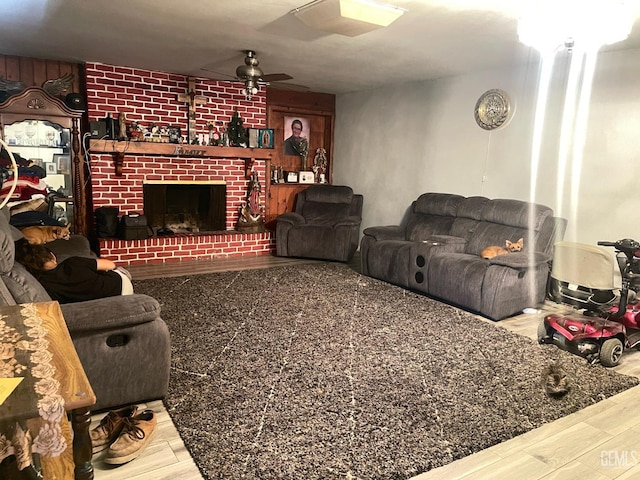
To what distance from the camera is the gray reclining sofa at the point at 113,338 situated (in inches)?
80.4

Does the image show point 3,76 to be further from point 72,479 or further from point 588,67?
point 588,67

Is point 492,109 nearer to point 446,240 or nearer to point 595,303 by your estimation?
point 446,240

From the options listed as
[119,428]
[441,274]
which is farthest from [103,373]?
[441,274]

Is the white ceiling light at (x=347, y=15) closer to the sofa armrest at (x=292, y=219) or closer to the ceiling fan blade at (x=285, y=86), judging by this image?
the ceiling fan blade at (x=285, y=86)

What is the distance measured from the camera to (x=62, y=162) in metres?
5.05

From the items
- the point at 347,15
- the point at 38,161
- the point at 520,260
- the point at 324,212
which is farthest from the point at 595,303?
the point at 38,161

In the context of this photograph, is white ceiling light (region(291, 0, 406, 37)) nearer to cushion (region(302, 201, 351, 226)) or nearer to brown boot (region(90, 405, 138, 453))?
brown boot (region(90, 405, 138, 453))

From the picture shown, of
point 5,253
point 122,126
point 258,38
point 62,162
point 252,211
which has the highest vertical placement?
point 258,38

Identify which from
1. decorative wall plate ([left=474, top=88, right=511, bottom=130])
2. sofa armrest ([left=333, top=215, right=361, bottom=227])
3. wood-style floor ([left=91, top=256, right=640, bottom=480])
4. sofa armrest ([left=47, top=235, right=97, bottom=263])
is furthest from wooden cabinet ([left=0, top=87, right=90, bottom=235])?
decorative wall plate ([left=474, top=88, right=511, bottom=130])

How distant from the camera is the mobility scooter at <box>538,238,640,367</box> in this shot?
9.44ft

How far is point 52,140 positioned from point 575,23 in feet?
16.2

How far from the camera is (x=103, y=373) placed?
2.13 m

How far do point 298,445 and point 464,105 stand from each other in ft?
14.0

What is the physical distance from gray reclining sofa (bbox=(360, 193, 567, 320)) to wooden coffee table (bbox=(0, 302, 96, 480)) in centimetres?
319
